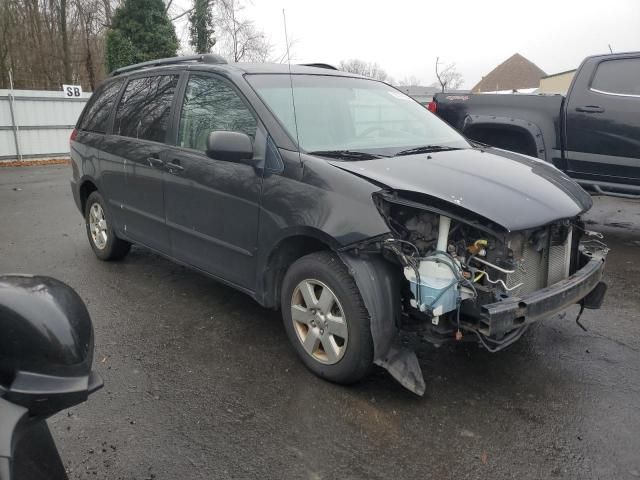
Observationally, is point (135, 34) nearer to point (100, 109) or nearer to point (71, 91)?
point (71, 91)

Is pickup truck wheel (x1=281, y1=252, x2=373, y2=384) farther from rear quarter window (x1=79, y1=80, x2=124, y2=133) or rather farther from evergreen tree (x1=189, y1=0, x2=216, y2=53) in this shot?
evergreen tree (x1=189, y1=0, x2=216, y2=53)

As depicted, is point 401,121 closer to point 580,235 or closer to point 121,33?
point 580,235

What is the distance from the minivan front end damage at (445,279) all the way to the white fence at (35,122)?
49.9 feet

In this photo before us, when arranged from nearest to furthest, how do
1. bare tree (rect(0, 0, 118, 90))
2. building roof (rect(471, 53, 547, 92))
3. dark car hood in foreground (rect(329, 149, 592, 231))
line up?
dark car hood in foreground (rect(329, 149, 592, 231))
bare tree (rect(0, 0, 118, 90))
building roof (rect(471, 53, 547, 92))

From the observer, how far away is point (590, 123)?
5.93 meters

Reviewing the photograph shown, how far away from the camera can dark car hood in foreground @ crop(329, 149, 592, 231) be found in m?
2.61

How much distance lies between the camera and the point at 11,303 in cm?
114

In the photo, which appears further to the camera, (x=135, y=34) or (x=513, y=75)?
(x=513, y=75)

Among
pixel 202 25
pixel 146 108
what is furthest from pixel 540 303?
pixel 202 25

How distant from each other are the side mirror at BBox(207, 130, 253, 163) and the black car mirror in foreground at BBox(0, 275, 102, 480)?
200cm

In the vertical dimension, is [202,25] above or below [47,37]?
below

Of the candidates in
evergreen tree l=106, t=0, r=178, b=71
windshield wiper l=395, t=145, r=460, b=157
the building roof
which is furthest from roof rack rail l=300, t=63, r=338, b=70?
the building roof

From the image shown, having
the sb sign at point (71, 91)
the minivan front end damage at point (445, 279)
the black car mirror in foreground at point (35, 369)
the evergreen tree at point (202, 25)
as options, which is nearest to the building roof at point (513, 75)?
the evergreen tree at point (202, 25)

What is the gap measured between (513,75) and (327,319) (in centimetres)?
5635
